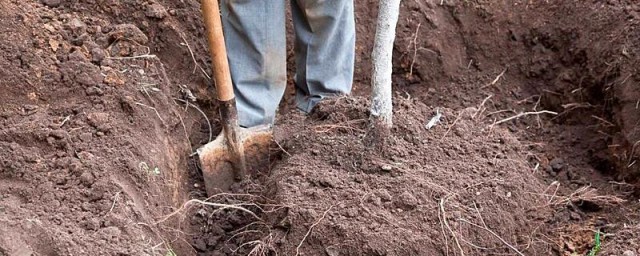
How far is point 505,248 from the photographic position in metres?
2.41

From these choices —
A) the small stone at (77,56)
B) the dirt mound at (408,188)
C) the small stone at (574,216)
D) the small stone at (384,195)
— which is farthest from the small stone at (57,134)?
the small stone at (574,216)

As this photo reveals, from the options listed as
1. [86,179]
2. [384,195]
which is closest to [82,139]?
[86,179]

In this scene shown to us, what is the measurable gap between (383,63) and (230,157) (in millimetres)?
692

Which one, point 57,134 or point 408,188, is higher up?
point 57,134

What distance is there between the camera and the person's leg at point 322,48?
284cm

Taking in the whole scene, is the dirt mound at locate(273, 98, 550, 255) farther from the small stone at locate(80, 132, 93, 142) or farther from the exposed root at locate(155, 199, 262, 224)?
the small stone at locate(80, 132, 93, 142)

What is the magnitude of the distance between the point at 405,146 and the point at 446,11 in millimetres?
1108

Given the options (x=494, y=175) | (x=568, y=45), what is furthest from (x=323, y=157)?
(x=568, y=45)

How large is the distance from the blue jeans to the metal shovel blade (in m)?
0.13

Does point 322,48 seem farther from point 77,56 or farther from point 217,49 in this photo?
point 77,56

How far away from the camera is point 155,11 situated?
302cm

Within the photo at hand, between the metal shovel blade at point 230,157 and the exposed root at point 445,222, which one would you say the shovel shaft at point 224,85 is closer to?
the metal shovel blade at point 230,157

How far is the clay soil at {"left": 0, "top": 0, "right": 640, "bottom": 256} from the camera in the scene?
2.29 m

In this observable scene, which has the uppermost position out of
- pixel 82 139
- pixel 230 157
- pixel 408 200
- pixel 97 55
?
pixel 97 55
